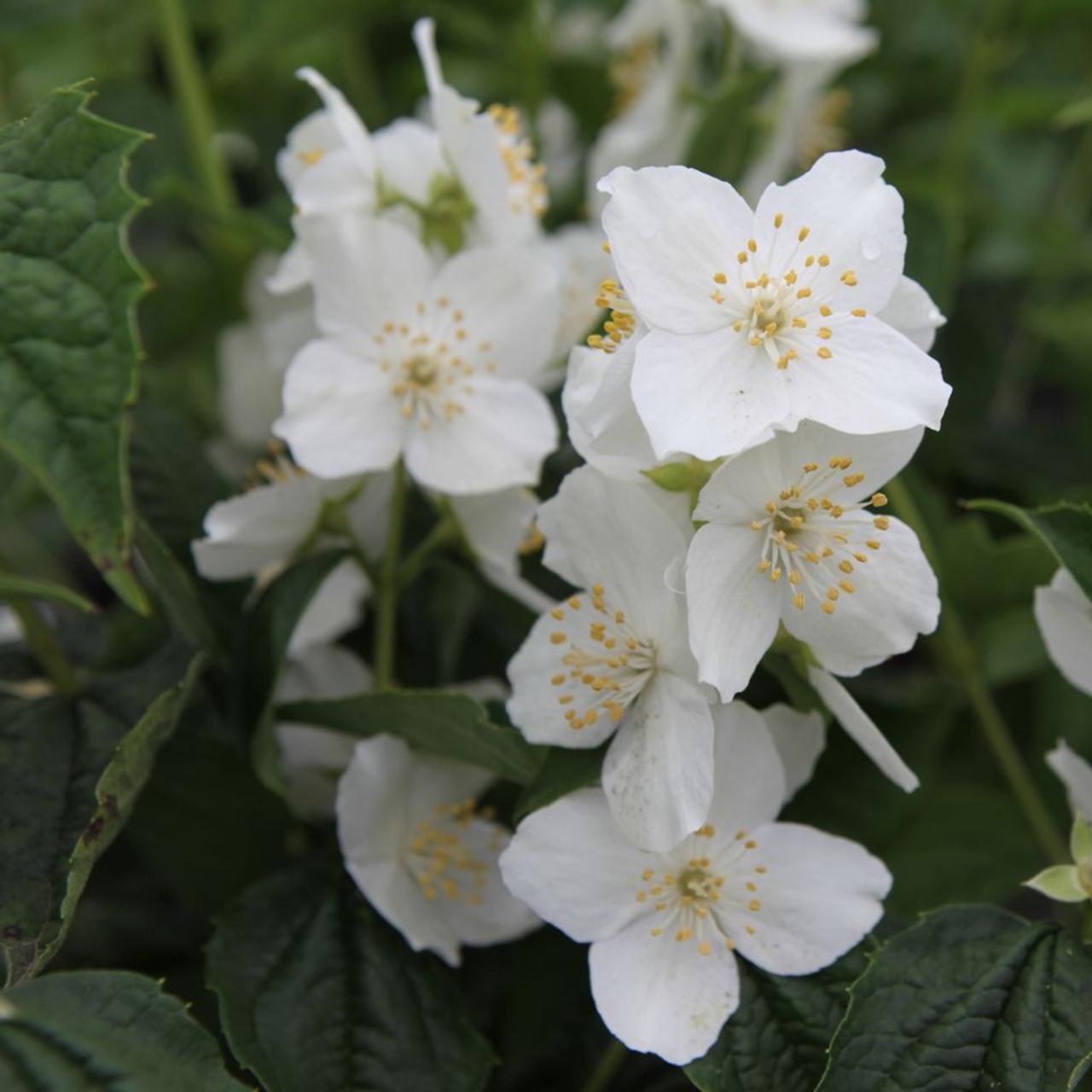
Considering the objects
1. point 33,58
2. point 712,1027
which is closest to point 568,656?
point 712,1027

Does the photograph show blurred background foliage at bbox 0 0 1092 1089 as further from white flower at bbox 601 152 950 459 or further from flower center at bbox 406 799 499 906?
white flower at bbox 601 152 950 459

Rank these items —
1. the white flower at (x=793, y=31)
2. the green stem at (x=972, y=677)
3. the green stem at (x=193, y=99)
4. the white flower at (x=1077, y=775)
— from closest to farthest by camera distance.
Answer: the white flower at (x=1077, y=775) → the green stem at (x=972, y=677) → the white flower at (x=793, y=31) → the green stem at (x=193, y=99)

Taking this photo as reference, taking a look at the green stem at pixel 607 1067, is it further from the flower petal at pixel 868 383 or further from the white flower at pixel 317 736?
the flower petal at pixel 868 383

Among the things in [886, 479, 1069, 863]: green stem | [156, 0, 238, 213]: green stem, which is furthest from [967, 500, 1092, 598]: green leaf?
[156, 0, 238, 213]: green stem

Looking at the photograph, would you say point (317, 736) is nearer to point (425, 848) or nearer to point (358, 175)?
point (425, 848)

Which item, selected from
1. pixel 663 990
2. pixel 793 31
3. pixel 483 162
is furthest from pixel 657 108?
pixel 663 990

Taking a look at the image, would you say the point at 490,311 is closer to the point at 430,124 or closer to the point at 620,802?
the point at 620,802

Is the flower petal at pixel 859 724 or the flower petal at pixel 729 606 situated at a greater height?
the flower petal at pixel 729 606

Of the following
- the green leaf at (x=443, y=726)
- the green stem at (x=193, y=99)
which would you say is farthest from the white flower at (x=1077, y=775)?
the green stem at (x=193, y=99)
